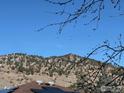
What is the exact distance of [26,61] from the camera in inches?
2667

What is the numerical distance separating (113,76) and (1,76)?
1905 inches

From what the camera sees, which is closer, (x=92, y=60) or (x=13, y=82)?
(x=92, y=60)

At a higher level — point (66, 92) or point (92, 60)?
point (92, 60)

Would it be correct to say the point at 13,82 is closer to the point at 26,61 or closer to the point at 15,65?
the point at 15,65

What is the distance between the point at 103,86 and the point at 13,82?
4618 centimetres

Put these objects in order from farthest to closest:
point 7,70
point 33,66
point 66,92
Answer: point 33,66 < point 7,70 < point 66,92

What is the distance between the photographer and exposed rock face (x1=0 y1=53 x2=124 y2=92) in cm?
668

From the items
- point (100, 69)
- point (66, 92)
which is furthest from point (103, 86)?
point (66, 92)

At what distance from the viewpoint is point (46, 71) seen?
2096 inches

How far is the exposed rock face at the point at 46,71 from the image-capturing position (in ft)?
21.9

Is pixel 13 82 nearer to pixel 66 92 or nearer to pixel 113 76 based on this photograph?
pixel 66 92


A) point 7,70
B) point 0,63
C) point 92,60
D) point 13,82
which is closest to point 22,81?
point 13,82

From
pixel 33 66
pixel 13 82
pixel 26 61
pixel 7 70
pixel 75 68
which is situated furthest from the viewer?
pixel 26 61

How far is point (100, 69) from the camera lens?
671 centimetres
